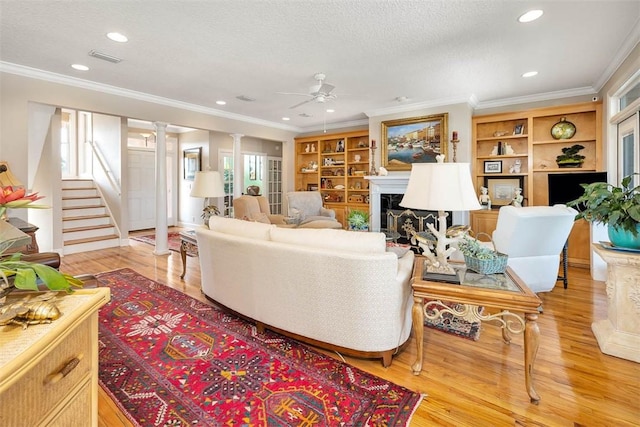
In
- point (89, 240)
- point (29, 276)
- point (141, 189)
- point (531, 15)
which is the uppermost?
point (531, 15)

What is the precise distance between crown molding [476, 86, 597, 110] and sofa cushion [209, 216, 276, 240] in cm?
461

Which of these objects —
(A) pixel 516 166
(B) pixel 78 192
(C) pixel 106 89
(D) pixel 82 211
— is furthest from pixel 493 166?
(B) pixel 78 192

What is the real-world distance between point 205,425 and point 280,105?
492cm

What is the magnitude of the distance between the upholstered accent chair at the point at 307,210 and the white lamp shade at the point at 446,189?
3.65m

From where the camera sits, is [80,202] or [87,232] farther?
[80,202]

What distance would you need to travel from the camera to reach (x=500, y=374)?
6.45 ft

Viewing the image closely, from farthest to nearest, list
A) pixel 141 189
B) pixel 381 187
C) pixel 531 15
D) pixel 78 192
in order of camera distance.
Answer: pixel 141 189
pixel 78 192
pixel 381 187
pixel 531 15

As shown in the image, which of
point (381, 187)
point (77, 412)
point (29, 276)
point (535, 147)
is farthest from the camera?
point (381, 187)

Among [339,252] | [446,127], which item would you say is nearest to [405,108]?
[446,127]

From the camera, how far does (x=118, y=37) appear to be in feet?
9.59

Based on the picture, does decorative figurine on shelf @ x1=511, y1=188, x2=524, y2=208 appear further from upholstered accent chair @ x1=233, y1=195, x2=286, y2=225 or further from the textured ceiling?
upholstered accent chair @ x1=233, y1=195, x2=286, y2=225

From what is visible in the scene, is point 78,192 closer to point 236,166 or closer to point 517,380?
point 236,166

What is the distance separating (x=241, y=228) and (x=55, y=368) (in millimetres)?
1876

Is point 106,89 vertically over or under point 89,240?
over
